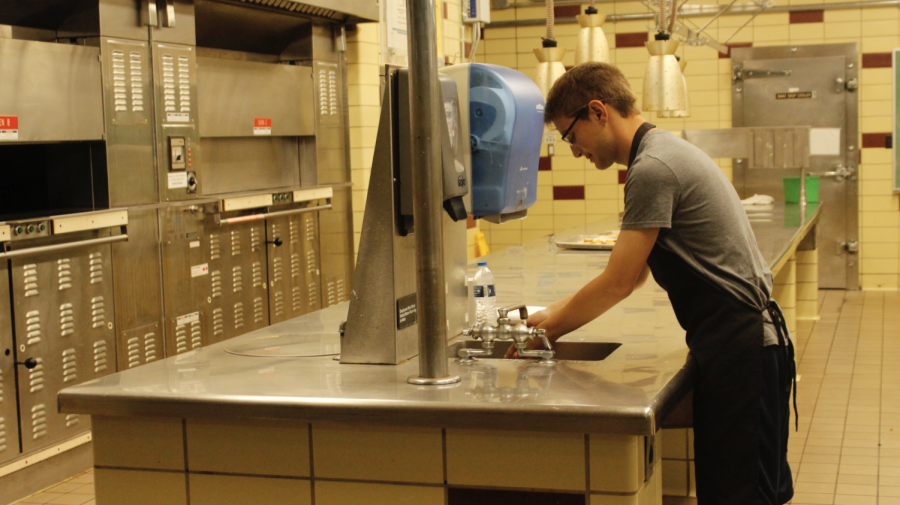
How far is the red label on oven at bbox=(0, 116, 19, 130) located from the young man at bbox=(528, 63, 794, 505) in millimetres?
2496

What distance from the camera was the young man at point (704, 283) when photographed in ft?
6.86

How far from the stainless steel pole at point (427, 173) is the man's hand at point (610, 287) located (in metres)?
0.45

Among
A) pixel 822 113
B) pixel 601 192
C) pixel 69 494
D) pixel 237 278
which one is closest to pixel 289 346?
pixel 69 494

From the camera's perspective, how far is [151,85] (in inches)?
172

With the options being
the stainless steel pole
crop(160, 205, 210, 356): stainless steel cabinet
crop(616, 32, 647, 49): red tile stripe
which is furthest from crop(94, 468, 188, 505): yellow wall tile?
crop(616, 32, 647, 49): red tile stripe

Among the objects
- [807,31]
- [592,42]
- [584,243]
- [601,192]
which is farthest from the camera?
[601,192]

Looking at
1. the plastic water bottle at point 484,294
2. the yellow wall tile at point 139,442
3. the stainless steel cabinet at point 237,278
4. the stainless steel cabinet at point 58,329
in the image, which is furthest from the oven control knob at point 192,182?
the yellow wall tile at point 139,442

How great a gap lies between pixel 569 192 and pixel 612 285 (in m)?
7.01

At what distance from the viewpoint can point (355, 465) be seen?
1.89 m

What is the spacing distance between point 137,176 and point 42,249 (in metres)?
0.70

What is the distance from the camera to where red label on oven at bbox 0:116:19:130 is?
143 inches

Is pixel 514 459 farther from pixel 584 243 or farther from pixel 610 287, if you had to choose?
pixel 584 243

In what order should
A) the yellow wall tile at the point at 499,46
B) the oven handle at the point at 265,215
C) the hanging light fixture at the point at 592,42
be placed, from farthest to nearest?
the yellow wall tile at the point at 499,46 → the oven handle at the point at 265,215 → the hanging light fixture at the point at 592,42

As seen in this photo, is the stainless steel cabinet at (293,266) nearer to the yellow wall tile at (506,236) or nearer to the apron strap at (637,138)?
the apron strap at (637,138)
